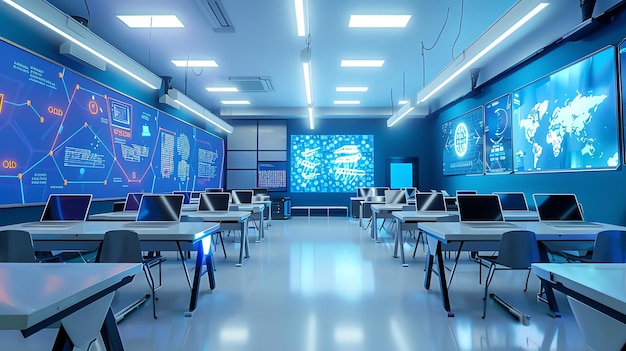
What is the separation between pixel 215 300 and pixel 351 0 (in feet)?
13.8

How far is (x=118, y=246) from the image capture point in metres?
2.45

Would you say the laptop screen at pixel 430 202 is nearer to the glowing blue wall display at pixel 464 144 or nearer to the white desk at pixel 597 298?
the glowing blue wall display at pixel 464 144

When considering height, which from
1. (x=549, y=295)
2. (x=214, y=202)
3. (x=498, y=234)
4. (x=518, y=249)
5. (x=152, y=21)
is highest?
(x=152, y=21)

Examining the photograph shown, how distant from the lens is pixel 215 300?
3.15 meters

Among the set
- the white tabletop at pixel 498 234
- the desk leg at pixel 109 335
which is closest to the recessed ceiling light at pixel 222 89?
Result: the white tabletop at pixel 498 234

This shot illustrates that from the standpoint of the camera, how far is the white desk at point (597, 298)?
3.64ft

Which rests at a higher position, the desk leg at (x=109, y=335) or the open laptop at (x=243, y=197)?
the open laptop at (x=243, y=197)

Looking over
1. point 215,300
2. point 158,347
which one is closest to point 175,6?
point 215,300

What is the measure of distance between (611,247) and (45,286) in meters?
3.18

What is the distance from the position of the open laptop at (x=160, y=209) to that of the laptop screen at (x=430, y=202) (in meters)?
3.52

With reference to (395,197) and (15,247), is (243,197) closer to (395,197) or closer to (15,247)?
(395,197)

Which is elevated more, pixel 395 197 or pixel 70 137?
pixel 70 137

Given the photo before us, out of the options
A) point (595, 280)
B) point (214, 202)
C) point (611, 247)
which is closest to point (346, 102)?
point (214, 202)

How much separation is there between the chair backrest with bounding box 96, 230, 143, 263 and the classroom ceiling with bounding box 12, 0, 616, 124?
107 inches
